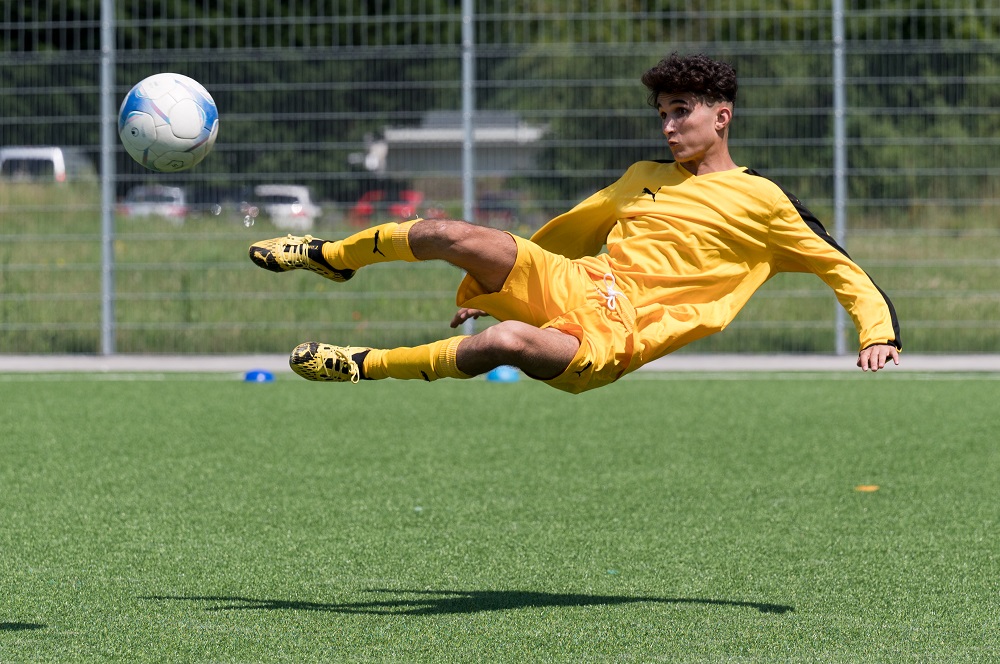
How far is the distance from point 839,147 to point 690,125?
8.30 m

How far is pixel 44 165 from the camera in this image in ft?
45.8

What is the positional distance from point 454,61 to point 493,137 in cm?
83

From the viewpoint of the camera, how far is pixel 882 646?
4609 millimetres

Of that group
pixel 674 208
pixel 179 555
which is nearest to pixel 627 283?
pixel 674 208

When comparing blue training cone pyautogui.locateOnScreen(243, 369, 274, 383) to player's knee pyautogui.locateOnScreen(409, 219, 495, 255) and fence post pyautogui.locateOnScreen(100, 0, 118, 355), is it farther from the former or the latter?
player's knee pyautogui.locateOnScreen(409, 219, 495, 255)

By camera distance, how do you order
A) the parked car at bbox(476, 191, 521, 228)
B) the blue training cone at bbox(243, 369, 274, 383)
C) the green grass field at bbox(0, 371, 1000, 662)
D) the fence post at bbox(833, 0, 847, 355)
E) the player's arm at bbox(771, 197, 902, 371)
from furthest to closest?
the parked car at bbox(476, 191, 521, 228)
the fence post at bbox(833, 0, 847, 355)
the blue training cone at bbox(243, 369, 274, 383)
the player's arm at bbox(771, 197, 902, 371)
the green grass field at bbox(0, 371, 1000, 662)

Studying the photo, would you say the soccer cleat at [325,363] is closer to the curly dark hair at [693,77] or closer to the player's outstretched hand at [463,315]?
the player's outstretched hand at [463,315]

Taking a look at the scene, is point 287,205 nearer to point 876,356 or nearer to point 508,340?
point 508,340

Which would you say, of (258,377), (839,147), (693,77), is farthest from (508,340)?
(839,147)

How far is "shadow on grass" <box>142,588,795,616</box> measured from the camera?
5.07m

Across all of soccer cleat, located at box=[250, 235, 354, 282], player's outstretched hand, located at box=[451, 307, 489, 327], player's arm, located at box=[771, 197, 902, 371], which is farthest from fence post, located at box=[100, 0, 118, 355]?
player's arm, located at box=[771, 197, 902, 371]

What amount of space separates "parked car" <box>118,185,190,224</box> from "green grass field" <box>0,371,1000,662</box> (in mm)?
3283

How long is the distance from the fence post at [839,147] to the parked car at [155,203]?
6.19 m

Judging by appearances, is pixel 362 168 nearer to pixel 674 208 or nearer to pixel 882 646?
pixel 674 208
